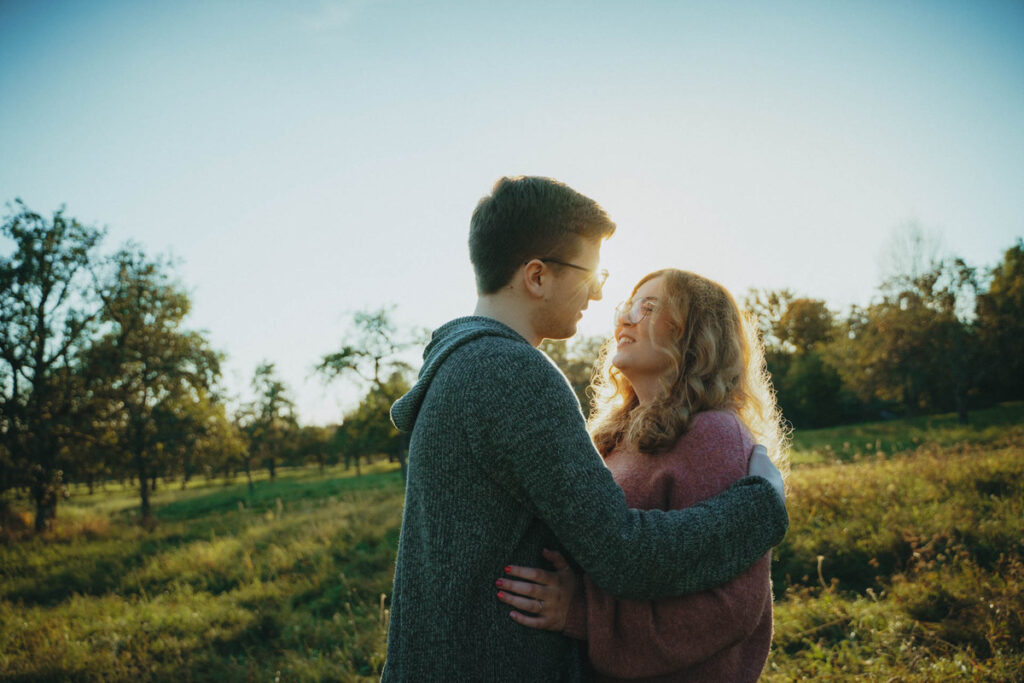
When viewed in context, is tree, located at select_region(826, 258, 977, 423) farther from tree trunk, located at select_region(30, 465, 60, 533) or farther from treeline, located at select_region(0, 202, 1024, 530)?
tree trunk, located at select_region(30, 465, 60, 533)

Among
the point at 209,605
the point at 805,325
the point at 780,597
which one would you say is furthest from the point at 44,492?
the point at 805,325

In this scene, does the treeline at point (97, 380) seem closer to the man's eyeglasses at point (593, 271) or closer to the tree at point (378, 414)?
the tree at point (378, 414)

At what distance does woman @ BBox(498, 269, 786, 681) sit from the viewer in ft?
4.90

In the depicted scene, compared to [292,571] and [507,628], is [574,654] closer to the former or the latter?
[507,628]

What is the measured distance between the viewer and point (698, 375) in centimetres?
206

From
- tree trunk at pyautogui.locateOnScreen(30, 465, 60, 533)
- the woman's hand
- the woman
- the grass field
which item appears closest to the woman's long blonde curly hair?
the woman

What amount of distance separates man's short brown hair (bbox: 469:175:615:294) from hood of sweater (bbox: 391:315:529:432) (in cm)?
17

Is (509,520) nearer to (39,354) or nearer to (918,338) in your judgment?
(39,354)

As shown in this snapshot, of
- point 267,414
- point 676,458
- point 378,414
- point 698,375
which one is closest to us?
point 676,458

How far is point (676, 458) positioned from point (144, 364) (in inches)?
812

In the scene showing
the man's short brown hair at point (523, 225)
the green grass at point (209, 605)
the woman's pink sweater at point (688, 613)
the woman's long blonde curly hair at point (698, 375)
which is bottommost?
the green grass at point (209, 605)

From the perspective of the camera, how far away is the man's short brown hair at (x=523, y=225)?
1663 mm

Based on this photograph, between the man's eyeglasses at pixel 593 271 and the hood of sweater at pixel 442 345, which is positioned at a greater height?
the man's eyeglasses at pixel 593 271

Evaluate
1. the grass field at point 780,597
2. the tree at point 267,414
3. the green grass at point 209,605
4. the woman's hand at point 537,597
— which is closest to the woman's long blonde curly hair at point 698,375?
the woman's hand at point 537,597
